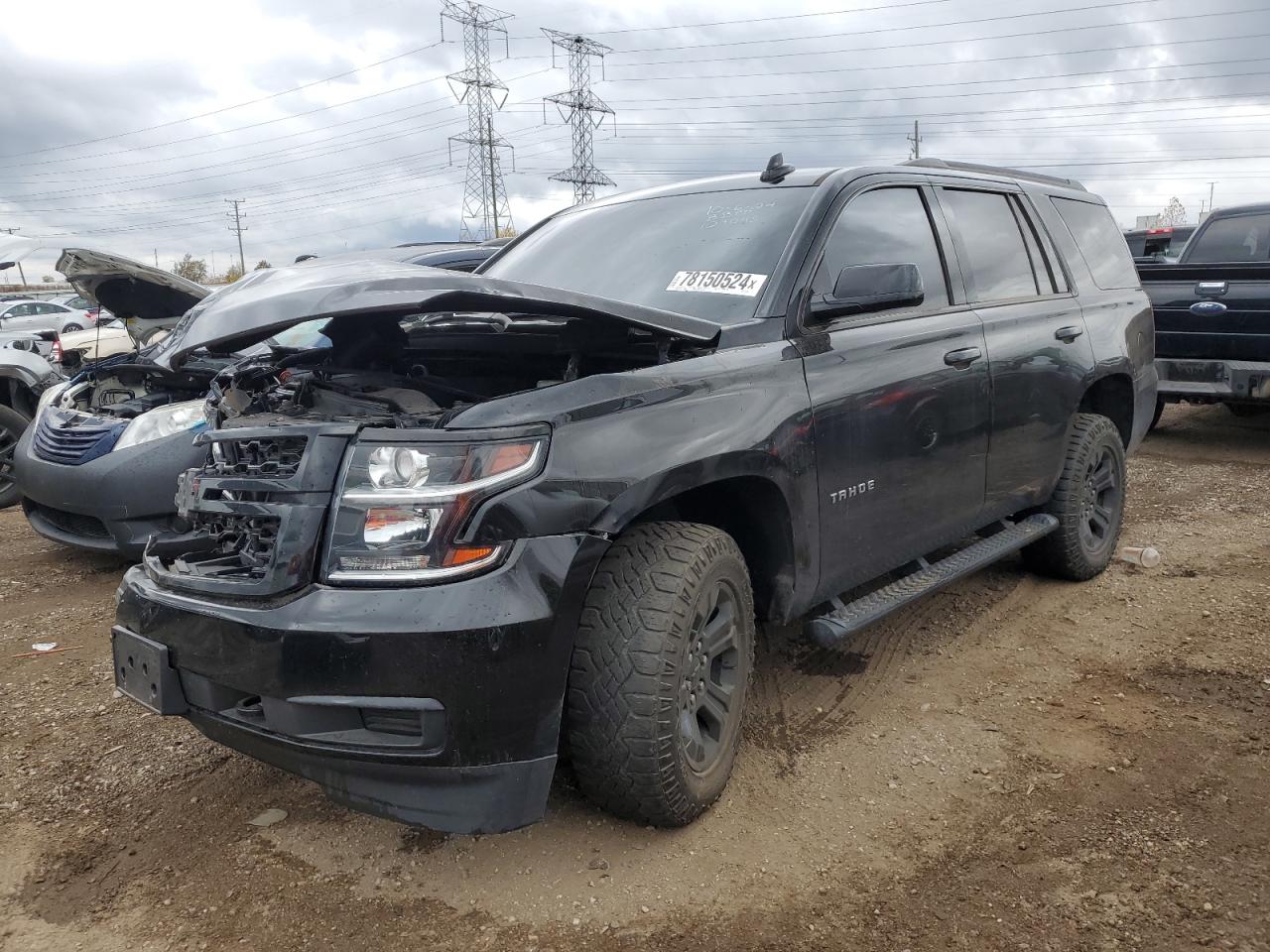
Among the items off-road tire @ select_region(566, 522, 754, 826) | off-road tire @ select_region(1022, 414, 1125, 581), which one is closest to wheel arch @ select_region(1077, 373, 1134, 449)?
off-road tire @ select_region(1022, 414, 1125, 581)

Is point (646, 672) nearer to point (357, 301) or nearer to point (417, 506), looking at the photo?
point (417, 506)

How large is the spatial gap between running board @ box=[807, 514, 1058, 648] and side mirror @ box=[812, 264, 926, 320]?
99 cm

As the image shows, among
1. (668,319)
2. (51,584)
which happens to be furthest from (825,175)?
(51,584)

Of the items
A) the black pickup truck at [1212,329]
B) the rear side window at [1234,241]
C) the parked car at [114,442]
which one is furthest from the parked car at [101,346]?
the rear side window at [1234,241]

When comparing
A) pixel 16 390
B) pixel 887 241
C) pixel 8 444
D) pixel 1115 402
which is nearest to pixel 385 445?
pixel 887 241

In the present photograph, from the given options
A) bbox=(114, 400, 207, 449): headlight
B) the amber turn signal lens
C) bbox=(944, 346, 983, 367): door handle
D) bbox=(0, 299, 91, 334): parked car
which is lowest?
bbox=(0, 299, 91, 334): parked car

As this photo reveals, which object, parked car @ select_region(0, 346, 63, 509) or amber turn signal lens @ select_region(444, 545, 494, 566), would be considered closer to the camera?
amber turn signal lens @ select_region(444, 545, 494, 566)

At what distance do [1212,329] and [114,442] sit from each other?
7744 mm

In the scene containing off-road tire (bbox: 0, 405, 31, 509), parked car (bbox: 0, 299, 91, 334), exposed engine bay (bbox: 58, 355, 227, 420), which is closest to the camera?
exposed engine bay (bbox: 58, 355, 227, 420)

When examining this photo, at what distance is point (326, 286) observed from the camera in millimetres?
2283

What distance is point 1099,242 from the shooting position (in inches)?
199

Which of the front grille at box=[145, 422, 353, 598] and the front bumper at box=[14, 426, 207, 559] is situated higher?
the front grille at box=[145, 422, 353, 598]

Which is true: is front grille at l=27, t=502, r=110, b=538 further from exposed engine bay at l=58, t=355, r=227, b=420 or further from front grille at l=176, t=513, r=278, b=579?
front grille at l=176, t=513, r=278, b=579

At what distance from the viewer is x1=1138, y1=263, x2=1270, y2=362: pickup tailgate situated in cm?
744
